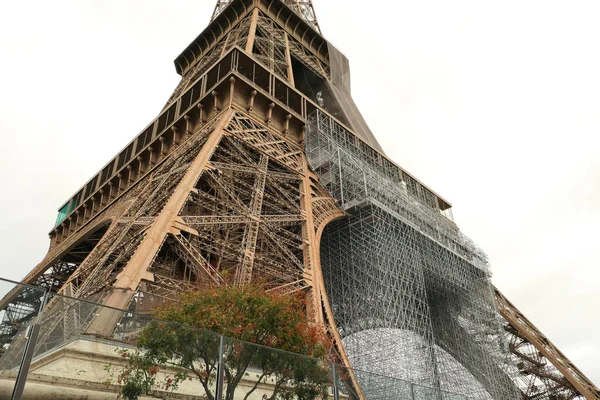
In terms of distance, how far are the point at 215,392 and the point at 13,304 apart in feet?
7.61

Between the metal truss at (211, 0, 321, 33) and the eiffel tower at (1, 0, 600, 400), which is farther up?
the metal truss at (211, 0, 321, 33)

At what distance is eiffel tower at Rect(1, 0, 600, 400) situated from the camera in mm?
11445

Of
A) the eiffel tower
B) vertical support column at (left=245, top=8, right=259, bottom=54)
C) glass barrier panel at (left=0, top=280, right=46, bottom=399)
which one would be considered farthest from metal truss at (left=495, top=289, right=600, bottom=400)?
glass barrier panel at (left=0, top=280, right=46, bottom=399)

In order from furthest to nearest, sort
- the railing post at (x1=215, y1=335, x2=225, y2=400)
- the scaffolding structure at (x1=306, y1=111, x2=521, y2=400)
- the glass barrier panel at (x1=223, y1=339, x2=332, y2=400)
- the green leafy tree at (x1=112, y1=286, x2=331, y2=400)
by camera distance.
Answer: the scaffolding structure at (x1=306, y1=111, x2=521, y2=400)
the glass barrier panel at (x1=223, y1=339, x2=332, y2=400)
the railing post at (x1=215, y1=335, x2=225, y2=400)
the green leafy tree at (x1=112, y1=286, x2=331, y2=400)

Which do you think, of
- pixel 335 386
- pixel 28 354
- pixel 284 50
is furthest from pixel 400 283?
pixel 284 50

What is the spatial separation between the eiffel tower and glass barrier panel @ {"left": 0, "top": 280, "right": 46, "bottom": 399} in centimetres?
176

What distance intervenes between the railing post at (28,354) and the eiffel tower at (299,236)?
1.94m

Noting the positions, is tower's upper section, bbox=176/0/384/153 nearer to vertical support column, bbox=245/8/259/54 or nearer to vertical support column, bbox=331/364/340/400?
vertical support column, bbox=245/8/259/54

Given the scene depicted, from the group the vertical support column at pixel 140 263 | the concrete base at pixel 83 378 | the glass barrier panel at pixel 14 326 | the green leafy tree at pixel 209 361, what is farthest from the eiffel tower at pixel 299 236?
the glass barrier panel at pixel 14 326

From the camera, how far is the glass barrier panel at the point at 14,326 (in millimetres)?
4113

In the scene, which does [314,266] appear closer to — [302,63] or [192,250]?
[192,250]

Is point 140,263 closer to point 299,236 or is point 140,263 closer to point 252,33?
point 299,236

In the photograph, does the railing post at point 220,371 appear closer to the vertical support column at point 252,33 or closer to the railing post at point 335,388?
the railing post at point 335,388

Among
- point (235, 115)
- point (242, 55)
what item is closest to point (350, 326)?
point (235, 115)
